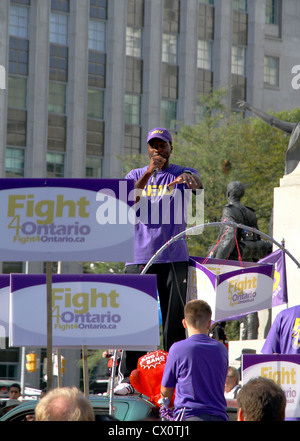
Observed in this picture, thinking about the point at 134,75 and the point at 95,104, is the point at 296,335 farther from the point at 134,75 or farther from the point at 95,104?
the point at 134,75

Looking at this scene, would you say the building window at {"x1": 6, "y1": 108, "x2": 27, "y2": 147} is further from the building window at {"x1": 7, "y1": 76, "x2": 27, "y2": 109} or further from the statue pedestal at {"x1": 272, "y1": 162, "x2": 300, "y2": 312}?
the statue pedestal at {"x1": 272, "y1": 162, "x2": 300, "y2": 312}

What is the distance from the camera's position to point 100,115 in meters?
48.4

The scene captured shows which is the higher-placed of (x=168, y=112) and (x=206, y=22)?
(x=206, y=22)

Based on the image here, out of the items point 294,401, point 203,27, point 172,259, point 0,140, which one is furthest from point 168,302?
point 203,27

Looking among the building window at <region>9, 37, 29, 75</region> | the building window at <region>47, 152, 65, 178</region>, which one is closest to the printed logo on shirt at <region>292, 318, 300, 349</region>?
the building window at <region>9, 37, 29, 75</region>

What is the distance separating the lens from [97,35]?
48562 mm

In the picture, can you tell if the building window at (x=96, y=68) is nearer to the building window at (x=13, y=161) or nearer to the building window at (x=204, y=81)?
the building window at (x=13, y=161)

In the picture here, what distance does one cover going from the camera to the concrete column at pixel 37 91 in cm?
4597

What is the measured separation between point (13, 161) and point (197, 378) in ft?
134

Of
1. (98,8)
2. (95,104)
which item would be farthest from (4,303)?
(98,8)

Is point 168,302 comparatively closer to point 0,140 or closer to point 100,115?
point 0,140

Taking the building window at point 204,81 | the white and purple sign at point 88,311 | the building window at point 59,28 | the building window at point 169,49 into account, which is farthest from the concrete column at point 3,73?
the white and purple sign at point 88,311

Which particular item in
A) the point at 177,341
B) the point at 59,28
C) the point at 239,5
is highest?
the point at 239,5

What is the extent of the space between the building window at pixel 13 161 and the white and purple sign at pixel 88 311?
39.9m
